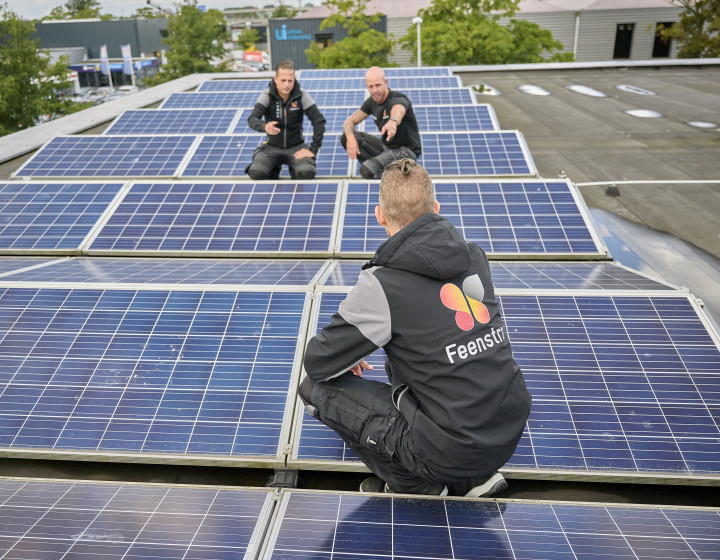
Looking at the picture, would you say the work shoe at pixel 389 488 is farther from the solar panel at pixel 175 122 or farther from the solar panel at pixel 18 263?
the solar panel at pixel 175 122

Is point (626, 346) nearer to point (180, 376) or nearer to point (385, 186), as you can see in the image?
point (385, 186)

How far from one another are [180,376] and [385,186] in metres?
2.18

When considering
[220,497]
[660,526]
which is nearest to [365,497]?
[220,497]

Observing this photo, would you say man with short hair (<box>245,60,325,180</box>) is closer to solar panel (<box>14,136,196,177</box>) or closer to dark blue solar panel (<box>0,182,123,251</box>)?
dark blue solar panel (<box>0,182,123,251</box>)

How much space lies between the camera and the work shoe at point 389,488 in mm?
3422

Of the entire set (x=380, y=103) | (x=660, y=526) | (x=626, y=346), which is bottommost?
(x=660, y=526)

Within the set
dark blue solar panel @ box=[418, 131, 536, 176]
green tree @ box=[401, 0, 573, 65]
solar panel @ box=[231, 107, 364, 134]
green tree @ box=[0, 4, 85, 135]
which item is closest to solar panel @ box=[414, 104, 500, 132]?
solar panel @ box=[231, 107, 364, 134]

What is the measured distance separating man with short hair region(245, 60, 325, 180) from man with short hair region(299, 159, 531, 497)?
5.68 metres

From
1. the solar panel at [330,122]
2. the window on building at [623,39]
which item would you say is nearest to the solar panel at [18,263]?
the solar panel at [330,122]

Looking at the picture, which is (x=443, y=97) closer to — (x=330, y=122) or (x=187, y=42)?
(x=330, y=122)

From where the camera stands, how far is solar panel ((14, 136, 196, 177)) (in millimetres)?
10672

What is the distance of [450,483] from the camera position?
327cm

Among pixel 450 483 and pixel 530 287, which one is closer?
pixel 450 483

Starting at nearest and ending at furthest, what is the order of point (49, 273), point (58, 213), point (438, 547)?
point (438, 547) < point (49, 273) < point (58, 213)
